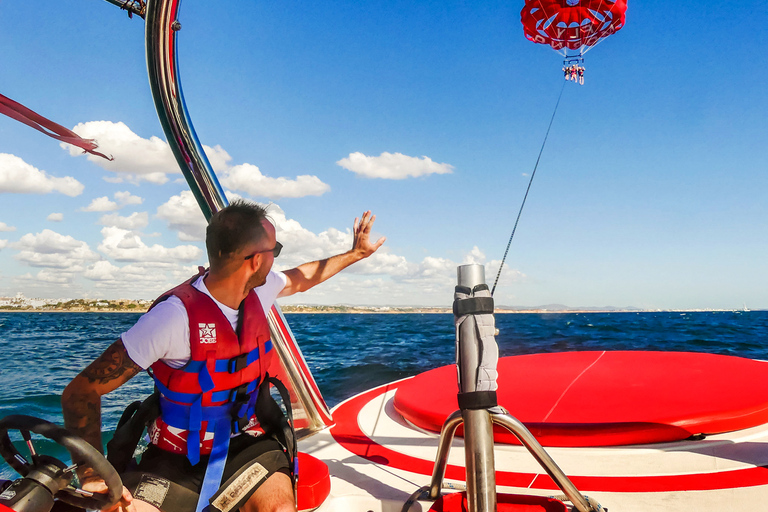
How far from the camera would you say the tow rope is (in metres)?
1.97

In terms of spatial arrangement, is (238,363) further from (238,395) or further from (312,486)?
(312,486)

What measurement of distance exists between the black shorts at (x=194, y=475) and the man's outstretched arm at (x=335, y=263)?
0.73 metres

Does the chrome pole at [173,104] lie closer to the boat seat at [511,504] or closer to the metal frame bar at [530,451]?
the metal frame bar at [530,451]

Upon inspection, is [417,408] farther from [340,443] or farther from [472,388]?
[472,388]

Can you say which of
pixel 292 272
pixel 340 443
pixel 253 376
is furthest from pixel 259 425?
pixel 340 443

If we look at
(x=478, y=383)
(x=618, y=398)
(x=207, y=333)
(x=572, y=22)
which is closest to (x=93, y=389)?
(x=207, y=333)

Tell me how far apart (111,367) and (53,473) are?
0.35m

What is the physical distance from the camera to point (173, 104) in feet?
9.01

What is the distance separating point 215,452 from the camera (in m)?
1.62

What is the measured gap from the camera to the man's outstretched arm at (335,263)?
7.29 ft

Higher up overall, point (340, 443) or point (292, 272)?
point (292, 272)

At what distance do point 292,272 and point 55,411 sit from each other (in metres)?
8.94

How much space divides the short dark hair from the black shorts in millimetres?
663

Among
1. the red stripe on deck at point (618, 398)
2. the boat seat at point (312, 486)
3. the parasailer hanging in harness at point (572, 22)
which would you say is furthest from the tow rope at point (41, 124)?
the parasailer hanging in harness at point (572, 22)
